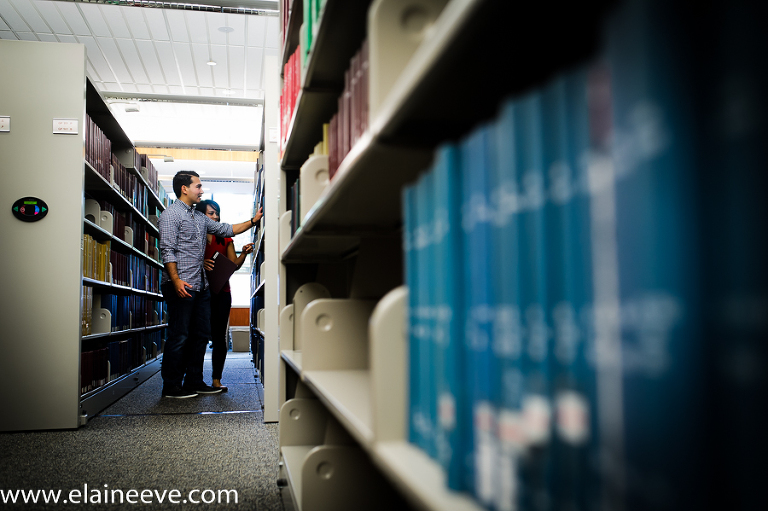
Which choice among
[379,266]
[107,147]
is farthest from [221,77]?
[379,266]

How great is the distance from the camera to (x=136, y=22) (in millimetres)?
4973

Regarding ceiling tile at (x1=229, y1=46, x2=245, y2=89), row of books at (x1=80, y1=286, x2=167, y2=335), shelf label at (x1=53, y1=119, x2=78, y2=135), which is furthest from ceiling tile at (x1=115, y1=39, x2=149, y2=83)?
Answer: shelf label at (x1=53, y1=119, x2=78, y2=135)

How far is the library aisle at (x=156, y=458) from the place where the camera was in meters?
1.71

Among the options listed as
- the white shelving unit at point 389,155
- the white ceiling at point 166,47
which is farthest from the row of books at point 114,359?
the white ceiling at point 166,47

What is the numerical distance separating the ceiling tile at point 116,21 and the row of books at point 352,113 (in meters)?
4.67

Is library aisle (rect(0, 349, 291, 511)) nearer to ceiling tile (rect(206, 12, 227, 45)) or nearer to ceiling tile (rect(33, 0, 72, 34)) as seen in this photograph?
ceiling tile (rect(206, 12, 227, 45))

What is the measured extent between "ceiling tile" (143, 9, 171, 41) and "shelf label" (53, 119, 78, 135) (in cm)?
257

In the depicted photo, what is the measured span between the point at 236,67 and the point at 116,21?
1.25m

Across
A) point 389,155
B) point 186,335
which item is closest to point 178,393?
point 186,335

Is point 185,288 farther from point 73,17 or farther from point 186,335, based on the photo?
point 73,17

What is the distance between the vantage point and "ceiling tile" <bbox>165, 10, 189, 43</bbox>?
15.9 ft

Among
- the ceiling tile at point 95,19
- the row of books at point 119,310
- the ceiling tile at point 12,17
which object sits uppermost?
the ceiling tile at point 12,17

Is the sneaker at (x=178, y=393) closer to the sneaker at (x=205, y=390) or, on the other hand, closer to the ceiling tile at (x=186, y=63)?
the sneaker at (x=205, y=390)

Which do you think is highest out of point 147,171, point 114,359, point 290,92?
point 147,171
